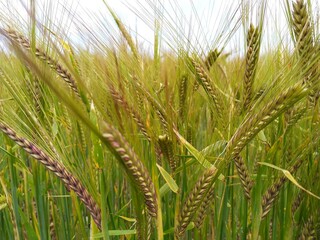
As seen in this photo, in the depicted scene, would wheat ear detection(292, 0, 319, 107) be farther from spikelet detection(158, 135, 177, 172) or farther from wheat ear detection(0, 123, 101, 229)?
wheat ear detection(0, 123, 101, 229)

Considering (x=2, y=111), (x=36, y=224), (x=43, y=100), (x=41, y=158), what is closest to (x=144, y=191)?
(x=41, y=158)

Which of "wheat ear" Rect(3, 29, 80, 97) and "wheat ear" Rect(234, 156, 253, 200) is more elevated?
"wheat ear" Rect(3, 29, 80, 97)

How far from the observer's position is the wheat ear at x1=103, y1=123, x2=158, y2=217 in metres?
0.64

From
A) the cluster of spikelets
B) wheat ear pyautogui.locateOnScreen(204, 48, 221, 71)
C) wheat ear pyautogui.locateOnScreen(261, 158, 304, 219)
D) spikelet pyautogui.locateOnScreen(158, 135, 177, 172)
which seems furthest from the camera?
wheat ear pyautogui.locateOnScreen(204, 48, 221, 71)

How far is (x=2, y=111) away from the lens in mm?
996

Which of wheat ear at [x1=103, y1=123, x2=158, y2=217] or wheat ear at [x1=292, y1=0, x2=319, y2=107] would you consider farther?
wheat ear at [x1=292, y1=0, x2=319, y2=107]

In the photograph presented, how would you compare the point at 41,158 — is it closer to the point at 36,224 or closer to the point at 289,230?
the point at 36,224

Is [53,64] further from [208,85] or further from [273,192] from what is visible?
[273,192]

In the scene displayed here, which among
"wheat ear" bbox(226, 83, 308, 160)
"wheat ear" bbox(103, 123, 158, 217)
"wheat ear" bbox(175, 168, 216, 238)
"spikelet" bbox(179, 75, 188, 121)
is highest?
"spikelet" bbox(179, 75, 188, 121)

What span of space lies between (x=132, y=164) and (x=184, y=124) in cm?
48

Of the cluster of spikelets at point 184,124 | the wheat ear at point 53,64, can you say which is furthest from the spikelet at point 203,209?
the wheat ear at point 53,64

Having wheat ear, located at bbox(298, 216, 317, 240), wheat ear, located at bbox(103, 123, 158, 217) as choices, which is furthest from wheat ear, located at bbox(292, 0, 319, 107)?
wheat ear, located at bbox(103, 123, 158, 217)

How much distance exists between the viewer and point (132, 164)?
0.70 m

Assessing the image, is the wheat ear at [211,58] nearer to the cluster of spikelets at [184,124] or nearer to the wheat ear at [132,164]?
the cluster of spikelets at [184,124]
